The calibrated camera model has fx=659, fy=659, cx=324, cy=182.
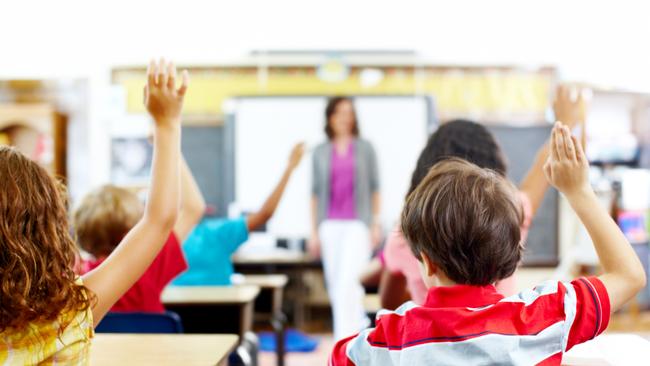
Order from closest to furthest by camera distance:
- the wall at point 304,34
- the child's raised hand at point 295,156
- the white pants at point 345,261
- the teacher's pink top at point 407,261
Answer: the teacher's pink top at point 407,261 < the child's raised hand at point 295,156 < the white pants at point 345,261 < the wall at point 304,34

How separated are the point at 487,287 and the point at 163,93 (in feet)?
2.09

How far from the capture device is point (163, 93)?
116cm

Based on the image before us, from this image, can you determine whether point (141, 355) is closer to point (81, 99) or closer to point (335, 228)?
point (335, 228)

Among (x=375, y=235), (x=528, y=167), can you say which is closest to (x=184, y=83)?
(x=375, y=235)

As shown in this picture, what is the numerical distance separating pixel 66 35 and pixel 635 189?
16.1ft

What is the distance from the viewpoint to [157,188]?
3.83ft

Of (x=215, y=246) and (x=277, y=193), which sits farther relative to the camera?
(x=215, y=246)

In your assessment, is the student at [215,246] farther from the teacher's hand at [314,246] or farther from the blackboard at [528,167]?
the blackboard at [528,167]

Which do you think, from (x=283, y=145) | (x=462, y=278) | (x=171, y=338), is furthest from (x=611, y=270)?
(x=283, y=145)

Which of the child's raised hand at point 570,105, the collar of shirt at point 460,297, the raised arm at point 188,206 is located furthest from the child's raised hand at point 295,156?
the collar of shirt at point 460,297

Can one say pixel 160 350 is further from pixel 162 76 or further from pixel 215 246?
pixel 215 246

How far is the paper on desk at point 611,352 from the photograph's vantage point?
46.6 inches

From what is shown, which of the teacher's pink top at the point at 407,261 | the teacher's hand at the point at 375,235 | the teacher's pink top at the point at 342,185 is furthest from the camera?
the teacher's hand at the point at 375,235

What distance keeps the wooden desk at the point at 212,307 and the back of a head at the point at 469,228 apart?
51.5 inches
